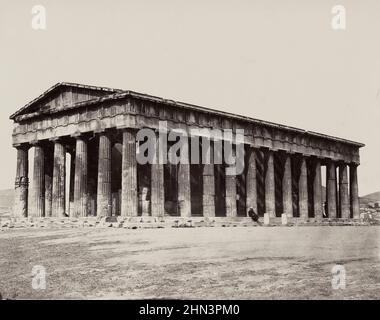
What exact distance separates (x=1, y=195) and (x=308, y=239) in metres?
102

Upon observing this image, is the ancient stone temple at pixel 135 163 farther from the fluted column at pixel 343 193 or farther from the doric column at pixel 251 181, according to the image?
the fluted column at pixel 343 193

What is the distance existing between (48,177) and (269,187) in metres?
17.2

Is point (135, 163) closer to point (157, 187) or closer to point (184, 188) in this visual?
point (157, 187)

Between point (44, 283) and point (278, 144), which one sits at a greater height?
point (278, 144)

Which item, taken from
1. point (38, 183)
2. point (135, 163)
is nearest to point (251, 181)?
point (135, 163)

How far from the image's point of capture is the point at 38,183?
39469 millimetres

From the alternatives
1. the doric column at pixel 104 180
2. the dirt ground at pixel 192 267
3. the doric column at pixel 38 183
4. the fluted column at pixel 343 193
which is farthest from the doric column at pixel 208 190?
the fluted column at pixel 343 193

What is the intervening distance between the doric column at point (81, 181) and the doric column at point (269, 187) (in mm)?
15571

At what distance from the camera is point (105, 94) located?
34594mm

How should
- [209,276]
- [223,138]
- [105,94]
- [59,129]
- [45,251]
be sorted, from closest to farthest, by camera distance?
[209,276] → [45,251] → [105,94] → [59,129] → [223,138]

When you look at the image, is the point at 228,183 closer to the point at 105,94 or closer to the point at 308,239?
the point at 105,94
